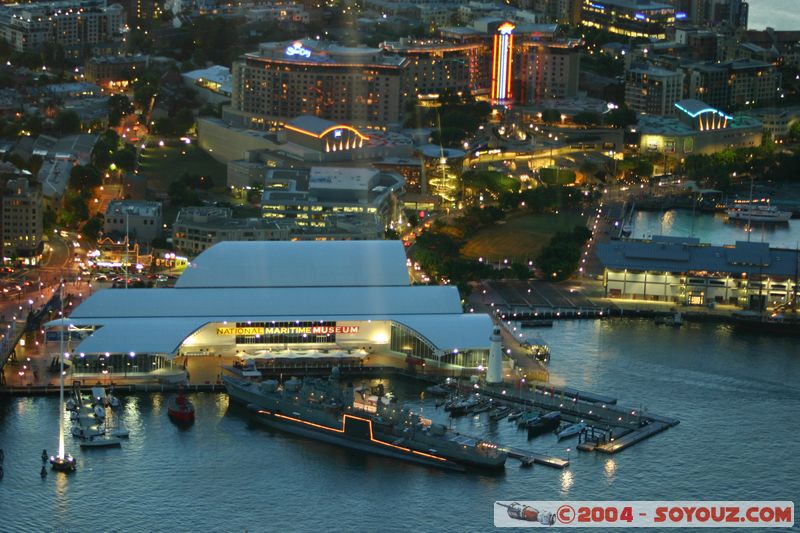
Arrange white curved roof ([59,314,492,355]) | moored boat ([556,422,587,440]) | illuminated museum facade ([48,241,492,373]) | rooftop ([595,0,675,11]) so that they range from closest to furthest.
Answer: moored boat ([556,422,587,440]) → white curved roof ([59,314,492,355]) → illuminated museum facade ([48,241,492,373]) → rooftop ([595,0,675,11])

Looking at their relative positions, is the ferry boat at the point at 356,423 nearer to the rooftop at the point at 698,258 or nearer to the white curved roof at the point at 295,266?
the white curved roof at the point at 295,266

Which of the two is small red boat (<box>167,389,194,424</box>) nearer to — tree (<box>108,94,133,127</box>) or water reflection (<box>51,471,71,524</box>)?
water reflection (<box>51,471,71,524</box>)

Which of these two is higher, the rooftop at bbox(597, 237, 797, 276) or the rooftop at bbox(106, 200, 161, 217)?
the rooftop at bbox(106, 200, 161, 217)

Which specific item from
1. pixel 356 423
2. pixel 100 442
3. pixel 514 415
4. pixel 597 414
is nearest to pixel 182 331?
pixel 100 442

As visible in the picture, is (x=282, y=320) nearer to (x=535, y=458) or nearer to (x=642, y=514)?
(x=535, y=458)

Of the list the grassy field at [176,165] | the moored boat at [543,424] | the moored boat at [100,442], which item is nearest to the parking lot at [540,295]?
the moored boat at [543,424]

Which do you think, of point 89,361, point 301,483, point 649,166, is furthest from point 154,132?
point 301,483

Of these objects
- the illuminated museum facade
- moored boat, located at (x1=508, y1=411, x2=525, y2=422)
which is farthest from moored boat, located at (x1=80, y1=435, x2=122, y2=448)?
moored boat, located at (x1=508, y1=411, x2=525, y2=422)
